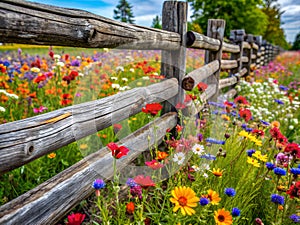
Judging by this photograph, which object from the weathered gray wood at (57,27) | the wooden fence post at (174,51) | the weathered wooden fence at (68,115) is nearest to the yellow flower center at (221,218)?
the weathered wooden fence at (68,115)

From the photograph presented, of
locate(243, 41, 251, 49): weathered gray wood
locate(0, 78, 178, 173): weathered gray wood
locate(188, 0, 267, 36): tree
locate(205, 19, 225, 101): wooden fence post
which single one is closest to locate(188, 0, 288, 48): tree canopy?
locate(188, 0, 267, 36): tree

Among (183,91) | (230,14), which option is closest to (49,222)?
(183,91)

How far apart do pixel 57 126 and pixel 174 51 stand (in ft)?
5.19

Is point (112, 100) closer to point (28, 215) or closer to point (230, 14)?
point (28, 215)

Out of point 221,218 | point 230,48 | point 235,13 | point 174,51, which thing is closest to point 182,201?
point 221,218

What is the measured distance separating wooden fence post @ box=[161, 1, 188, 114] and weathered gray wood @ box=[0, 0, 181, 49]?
0.78 m

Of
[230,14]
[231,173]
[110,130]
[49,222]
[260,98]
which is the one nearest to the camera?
[49,222]

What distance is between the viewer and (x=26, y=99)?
2.91 m

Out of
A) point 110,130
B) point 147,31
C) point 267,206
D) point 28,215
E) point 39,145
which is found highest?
point 147,31

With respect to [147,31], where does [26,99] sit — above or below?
below

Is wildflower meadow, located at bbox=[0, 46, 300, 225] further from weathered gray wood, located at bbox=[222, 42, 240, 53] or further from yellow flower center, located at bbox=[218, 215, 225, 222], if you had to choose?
weathered gray wood, located at bbox=[222, 42, 240, 53]

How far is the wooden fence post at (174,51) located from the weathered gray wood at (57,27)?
78 cm

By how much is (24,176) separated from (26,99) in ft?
3.24

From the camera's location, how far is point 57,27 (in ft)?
3.73
